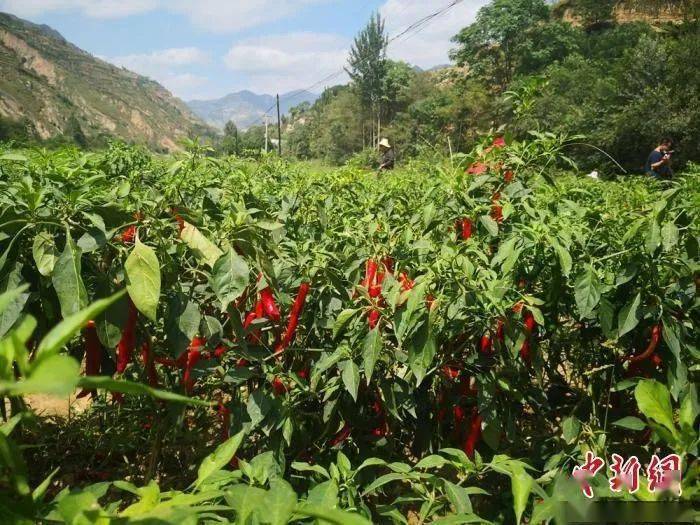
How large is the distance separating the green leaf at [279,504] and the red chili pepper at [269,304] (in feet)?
2.88

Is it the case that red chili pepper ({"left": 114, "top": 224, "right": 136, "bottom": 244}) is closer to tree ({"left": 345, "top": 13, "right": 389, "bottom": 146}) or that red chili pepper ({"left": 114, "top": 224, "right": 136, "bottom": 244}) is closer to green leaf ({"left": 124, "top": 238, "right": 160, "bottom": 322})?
green leaf ({"left": 124, "top": 238, "right": 160, "bottom": 322})

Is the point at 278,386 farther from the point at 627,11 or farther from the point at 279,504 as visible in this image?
the point at 627,11

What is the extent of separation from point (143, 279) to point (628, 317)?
1.25 meters

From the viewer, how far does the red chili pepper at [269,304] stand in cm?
150

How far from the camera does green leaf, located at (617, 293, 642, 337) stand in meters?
1.45

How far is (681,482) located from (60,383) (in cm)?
68

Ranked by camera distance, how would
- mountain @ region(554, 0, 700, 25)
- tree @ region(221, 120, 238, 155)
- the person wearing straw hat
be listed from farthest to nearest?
1. mountain @ region(554, 0, 700, 25)
2. the person wearing straw hat
3. tree @ region(221, 120, 238, 155)

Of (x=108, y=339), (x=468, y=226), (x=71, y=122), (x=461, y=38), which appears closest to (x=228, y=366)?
(x=108, y=339)

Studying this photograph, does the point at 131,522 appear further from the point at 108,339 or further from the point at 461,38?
the point at 461,38

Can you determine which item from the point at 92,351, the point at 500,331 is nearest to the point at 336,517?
the point at 92,351

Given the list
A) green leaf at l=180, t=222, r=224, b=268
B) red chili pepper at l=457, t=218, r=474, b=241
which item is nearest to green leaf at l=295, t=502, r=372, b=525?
green leaf at l=180, t=222, r=224, b=268

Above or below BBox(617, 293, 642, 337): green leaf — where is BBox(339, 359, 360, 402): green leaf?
below

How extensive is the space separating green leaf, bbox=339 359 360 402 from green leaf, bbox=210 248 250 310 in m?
0.35

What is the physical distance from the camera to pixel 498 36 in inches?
1716
